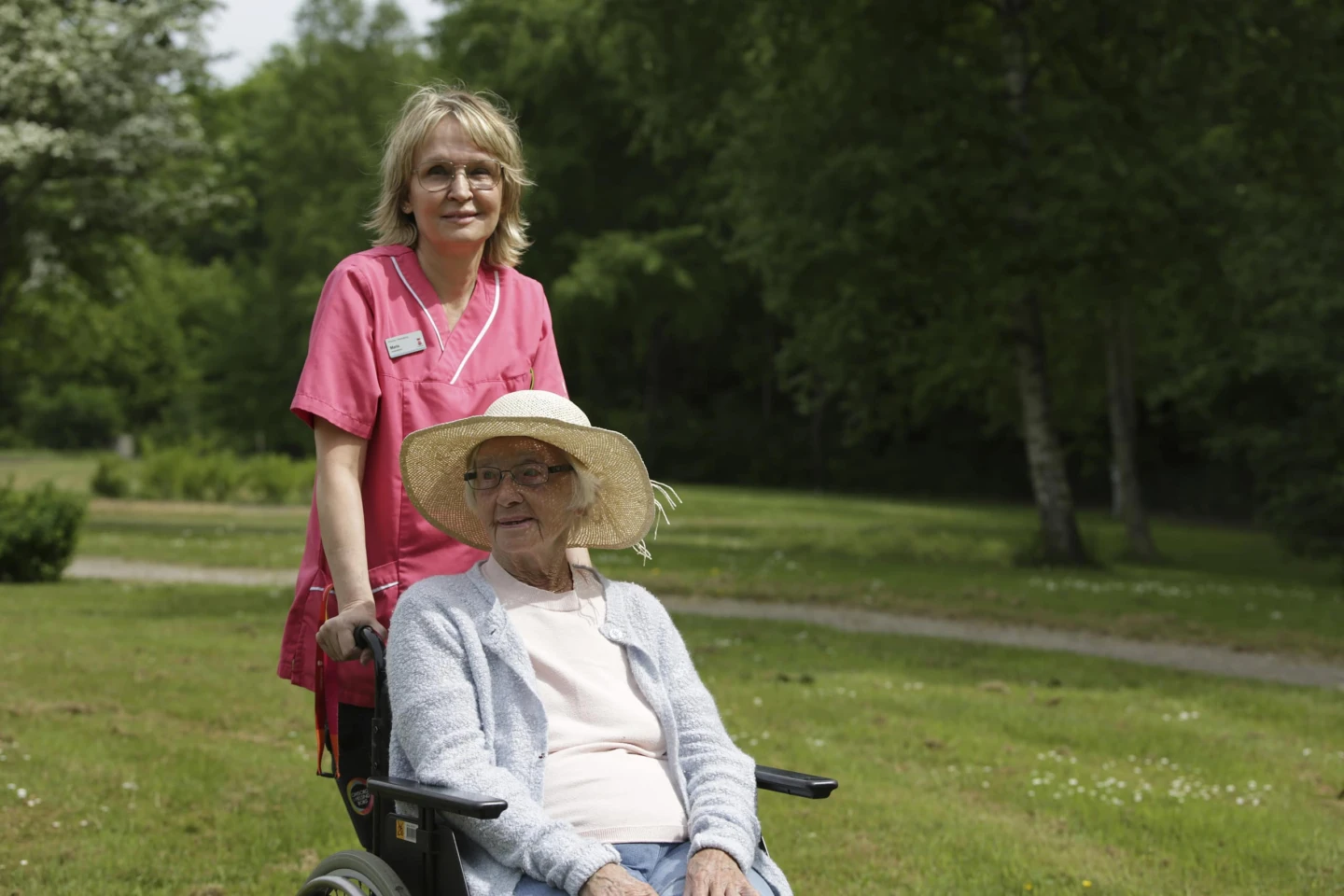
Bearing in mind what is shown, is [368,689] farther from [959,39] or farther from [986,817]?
[959,39]

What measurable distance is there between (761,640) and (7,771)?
Result: 18.3 feet

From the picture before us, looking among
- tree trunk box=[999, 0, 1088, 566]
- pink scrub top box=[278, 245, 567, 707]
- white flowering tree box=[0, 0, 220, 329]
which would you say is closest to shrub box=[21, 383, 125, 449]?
white flowering tree box=[0, 0, 220, 329]

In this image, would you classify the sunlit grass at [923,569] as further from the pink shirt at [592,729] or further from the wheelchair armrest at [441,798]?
the wheelchair armrest at [441,798]

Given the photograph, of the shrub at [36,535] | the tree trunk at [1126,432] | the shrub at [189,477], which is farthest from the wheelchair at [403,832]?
the shrub at [189,477]

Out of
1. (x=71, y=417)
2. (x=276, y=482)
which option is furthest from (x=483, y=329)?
(x=71, y=417)

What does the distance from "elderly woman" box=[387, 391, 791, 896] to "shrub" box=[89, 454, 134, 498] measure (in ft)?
84.3

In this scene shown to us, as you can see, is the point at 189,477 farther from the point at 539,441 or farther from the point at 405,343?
the point at 539,441

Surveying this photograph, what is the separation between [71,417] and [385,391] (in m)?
54.4

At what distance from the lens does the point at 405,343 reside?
3.19 m

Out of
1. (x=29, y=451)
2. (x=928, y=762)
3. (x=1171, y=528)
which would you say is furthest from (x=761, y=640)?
(x=29, y=451)

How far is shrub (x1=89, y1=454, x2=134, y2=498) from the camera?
27.1 meters

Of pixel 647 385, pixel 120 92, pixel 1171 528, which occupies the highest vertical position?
pixel 120 92

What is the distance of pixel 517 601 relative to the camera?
120 inches

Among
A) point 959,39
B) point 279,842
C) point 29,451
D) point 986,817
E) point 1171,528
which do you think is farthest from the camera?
point 29,451
